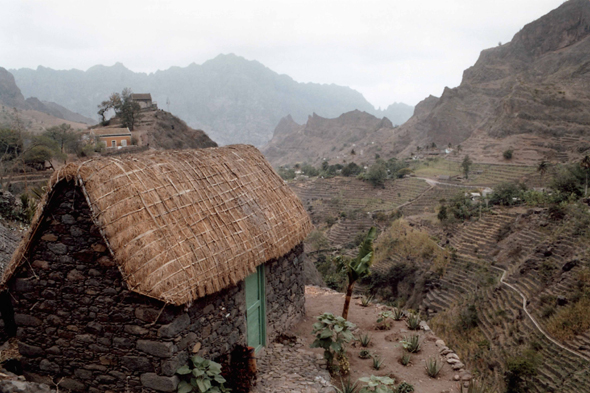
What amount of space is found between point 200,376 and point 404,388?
126 inches

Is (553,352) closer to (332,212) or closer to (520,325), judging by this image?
(520,325)

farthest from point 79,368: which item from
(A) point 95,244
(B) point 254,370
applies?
(B) point 254,370

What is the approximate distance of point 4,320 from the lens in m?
6.16

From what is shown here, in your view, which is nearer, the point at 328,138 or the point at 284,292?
the point at 284,292

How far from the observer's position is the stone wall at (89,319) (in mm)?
4852

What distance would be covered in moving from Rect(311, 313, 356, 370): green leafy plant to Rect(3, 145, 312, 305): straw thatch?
4.78ft

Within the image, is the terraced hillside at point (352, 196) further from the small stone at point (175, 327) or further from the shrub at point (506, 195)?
the small stone at point (175, 327)

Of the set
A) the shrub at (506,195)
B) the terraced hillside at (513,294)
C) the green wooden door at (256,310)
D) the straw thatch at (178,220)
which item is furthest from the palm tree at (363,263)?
the shrub at (506,195)

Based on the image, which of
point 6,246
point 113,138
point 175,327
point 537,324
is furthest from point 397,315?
point 113,138

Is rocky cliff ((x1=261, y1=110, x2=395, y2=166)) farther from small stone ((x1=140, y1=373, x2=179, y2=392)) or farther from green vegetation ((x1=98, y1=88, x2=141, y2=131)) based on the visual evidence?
small stone ((x1=140, y1=373, x2=179, y2=392))

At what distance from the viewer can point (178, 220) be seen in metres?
5.41

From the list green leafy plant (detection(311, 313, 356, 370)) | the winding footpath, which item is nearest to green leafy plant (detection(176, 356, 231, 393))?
green leafy plant (detection(311, 313, 356, 370))

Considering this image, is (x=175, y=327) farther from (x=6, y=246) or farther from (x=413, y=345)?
(x=413, y=345)

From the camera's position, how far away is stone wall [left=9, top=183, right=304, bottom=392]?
4.85 m
